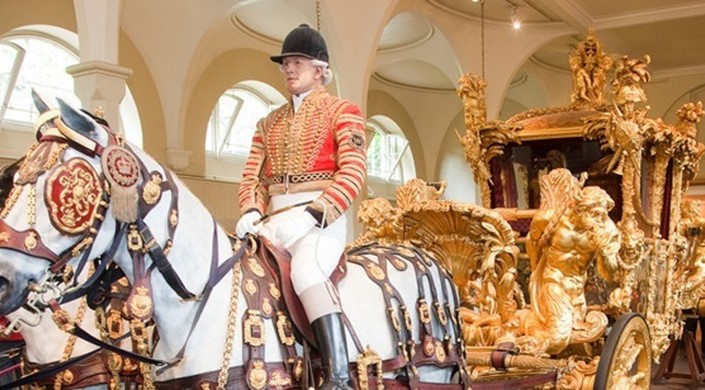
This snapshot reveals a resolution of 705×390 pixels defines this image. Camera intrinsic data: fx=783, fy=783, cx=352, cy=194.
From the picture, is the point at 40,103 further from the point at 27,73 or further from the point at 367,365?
the point at 27,73

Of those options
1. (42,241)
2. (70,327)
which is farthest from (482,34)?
(42,241)

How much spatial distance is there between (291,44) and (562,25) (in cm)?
1080

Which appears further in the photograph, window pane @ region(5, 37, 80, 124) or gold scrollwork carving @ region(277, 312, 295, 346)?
window pane @ region(5, 37, 80, 124)

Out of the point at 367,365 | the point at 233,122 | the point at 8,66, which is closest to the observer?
the point at 367,365

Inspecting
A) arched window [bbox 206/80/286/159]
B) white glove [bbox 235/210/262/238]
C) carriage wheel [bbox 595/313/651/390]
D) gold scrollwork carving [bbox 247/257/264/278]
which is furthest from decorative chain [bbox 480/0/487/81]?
gold scrollwork carving [bbox 247/257/264/278]

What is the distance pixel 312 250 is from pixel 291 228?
0.33ft

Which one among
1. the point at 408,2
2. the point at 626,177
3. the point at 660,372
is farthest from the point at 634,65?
the point at 408,2

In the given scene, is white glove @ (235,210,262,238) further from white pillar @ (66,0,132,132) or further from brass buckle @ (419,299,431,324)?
white pillar @ (66,0,132,132)

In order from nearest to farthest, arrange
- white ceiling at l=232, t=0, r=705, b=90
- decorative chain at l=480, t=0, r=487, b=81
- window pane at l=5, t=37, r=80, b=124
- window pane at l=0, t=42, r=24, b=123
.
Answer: window pane at l=0, t=42, r=24, b=123 → window pane at l=5, t=37, r=80, b=124 → white ceiling at l=232, t=0, r=705, b=90 → decorative chain at l=480, t=0, r=487, b=81

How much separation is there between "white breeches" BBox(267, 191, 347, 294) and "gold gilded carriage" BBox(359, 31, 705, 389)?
3.92 feet

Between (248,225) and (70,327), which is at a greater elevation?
(248,225)

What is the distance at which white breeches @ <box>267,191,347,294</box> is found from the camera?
2.52m

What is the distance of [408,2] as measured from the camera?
36.0ft

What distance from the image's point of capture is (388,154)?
1773 centimetres
